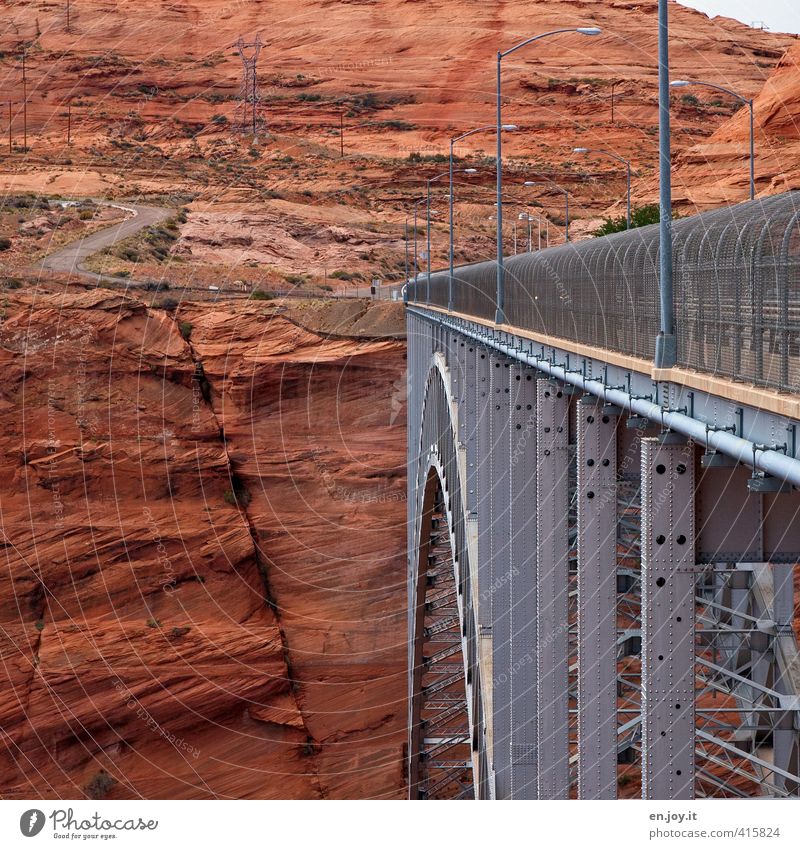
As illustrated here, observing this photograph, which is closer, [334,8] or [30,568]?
[30,568]

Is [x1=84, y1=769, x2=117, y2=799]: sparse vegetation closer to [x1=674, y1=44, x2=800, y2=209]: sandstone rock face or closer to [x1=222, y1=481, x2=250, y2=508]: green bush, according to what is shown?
[x1=222, y1=481, x2=250, y2=508]: green bush

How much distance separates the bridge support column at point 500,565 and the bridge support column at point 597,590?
223 inches

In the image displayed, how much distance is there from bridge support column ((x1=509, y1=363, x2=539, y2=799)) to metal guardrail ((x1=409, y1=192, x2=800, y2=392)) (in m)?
1.92

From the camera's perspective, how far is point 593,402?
12.5 meters

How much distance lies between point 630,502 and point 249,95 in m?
115

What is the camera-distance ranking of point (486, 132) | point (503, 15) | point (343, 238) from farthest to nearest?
point (503, 15), point (486, 132), point (343, 238)

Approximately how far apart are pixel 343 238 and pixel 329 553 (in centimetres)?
4083

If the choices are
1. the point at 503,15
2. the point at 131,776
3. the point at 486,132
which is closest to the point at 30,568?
the point at 131,776

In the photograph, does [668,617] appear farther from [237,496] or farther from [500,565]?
[237,496]

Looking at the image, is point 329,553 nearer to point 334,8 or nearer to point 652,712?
point 652,712

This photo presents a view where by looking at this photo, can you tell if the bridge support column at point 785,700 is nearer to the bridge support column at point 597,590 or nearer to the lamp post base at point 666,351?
the bridge support column at point 597,590

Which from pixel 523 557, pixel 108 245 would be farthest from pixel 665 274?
pixel 108 245

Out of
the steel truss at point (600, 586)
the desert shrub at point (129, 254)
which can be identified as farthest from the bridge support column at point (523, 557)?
the desert shrub at point (129, 254)

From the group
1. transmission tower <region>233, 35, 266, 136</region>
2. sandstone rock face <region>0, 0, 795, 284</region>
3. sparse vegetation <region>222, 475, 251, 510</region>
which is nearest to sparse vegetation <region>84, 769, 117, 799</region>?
sparse vegetation <region>222, 475, 251, 510</region>
